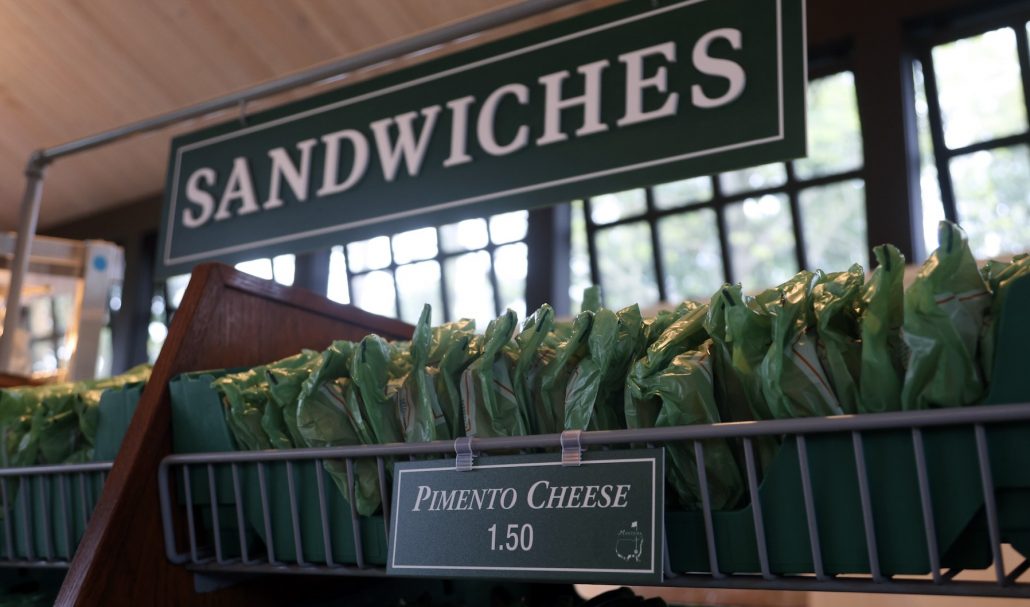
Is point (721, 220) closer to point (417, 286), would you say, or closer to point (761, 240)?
point (761, 240)

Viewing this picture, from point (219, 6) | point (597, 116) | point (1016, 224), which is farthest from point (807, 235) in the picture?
point (597, 116)

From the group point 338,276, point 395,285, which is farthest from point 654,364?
point 338,276

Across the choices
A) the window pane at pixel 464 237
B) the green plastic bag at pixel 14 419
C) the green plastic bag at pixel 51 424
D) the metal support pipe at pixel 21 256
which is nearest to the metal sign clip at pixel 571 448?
the green plastic bag at pixel 51 424

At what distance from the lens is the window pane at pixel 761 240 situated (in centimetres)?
423

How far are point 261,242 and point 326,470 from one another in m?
0.66

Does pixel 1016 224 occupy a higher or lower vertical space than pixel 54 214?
lower

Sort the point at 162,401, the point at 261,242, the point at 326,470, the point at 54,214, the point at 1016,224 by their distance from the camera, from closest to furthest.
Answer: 1. the point at 326,470
2. the point at 162,401
3. the point at 261,242
4. the point at 1016,224
5. the point at 54,214

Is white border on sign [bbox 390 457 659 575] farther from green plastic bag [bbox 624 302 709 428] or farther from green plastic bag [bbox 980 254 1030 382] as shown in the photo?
green plastic bag [bbox 980 254 1030 382]

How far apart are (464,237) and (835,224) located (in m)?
2.13

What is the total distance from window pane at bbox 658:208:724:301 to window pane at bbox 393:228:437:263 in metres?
1.46

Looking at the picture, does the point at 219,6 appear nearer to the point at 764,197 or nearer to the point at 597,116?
the point at 764,197

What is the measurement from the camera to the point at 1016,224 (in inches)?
144

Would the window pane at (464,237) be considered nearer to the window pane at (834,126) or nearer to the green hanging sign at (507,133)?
the window pane at (834,126)

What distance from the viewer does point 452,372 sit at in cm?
69
